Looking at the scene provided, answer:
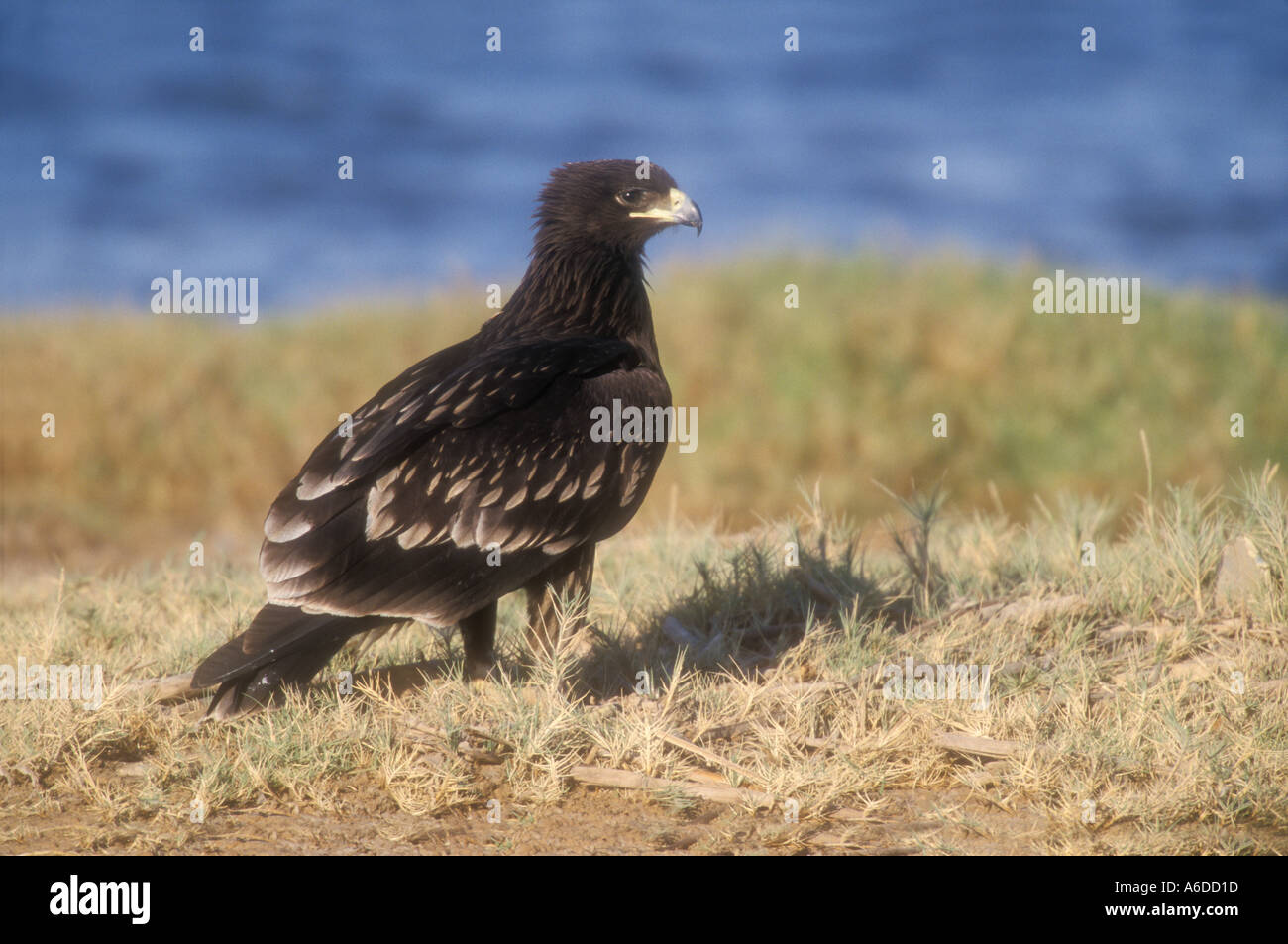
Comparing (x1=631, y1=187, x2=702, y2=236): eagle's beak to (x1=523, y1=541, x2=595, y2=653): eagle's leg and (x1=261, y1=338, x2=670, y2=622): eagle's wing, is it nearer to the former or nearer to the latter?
(x1=261, y1=338, x2=670, y2=622): eagle's wing

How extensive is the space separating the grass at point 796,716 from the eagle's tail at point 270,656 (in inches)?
4.6

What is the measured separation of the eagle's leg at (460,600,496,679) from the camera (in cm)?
471

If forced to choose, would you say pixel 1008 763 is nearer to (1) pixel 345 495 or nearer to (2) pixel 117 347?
(1) pixel 345 495

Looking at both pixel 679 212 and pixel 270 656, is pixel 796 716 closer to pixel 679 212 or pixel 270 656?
pixel 270 656

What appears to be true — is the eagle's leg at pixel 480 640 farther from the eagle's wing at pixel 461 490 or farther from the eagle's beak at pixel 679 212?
the eagle's beak at pixel 679 212

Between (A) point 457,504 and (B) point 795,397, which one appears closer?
(A) point 457,504

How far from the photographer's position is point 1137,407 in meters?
12.6

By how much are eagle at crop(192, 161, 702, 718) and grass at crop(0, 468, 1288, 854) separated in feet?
0.87

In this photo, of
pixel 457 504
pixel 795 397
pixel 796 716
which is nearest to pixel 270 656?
pixel 457 504

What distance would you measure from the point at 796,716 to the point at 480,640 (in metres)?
1.24

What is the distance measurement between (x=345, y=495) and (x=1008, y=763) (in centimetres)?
247

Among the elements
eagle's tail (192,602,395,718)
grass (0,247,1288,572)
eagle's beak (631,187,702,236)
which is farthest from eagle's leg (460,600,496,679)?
grass (0,247,1288,572)

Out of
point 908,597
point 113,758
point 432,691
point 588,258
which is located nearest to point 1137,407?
point 908,597

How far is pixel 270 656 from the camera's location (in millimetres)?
4211
